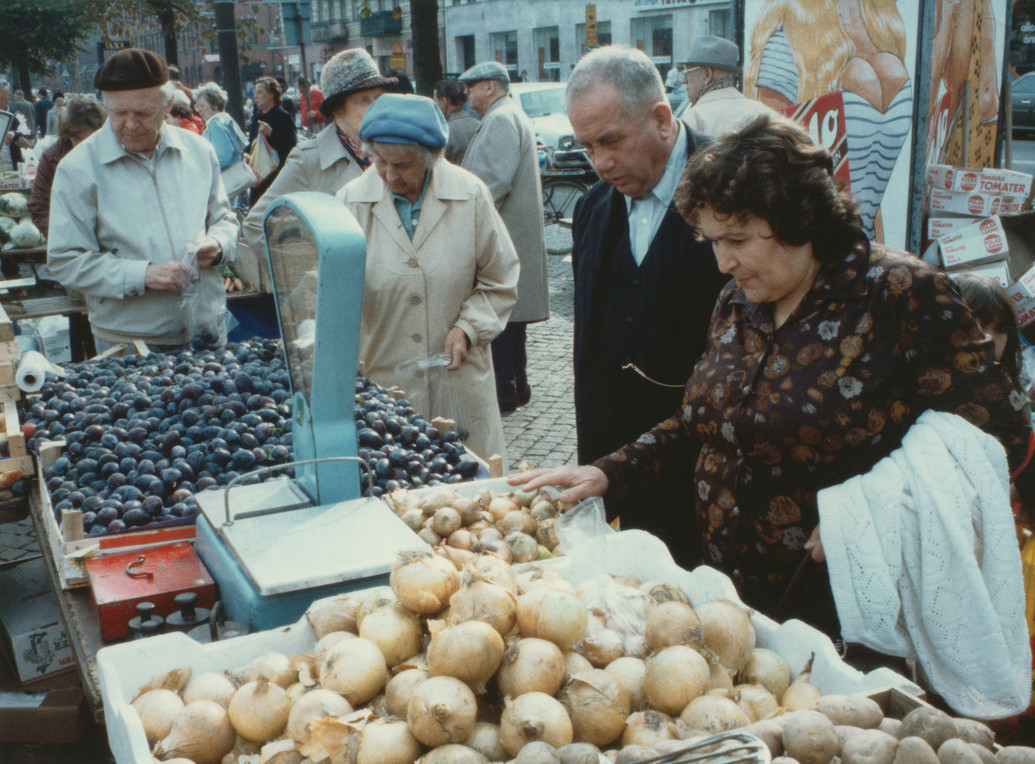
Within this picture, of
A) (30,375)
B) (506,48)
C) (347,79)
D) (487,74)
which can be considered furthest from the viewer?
(506,48)

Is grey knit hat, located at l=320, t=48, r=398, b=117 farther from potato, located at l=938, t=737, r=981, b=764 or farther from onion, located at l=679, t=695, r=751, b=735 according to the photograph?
potato, located at l=938, t=737, r=981, b=764

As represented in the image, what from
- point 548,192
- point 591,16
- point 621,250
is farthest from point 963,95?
point 591,16

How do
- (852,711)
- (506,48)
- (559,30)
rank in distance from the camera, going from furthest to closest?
1. (506,48)
2. (559,30)
3. (852,711)

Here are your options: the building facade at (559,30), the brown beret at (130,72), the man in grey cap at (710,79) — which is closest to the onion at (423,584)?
the brown beret at (130,72)

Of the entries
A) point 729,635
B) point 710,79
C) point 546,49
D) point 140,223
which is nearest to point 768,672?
point 729,635

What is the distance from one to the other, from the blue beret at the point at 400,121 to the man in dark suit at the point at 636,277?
65cm

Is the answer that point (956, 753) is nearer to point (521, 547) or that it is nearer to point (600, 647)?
point (600, 647)

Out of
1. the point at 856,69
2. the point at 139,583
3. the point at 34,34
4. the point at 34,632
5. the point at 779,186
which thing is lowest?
the point at 34,632

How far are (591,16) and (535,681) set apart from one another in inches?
810

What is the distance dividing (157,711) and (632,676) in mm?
748

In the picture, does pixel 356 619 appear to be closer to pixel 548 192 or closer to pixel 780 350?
pixel 780 350

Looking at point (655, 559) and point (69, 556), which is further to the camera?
point (69, 556)

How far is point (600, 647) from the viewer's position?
1.51 meters

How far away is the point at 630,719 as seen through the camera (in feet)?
4.49
